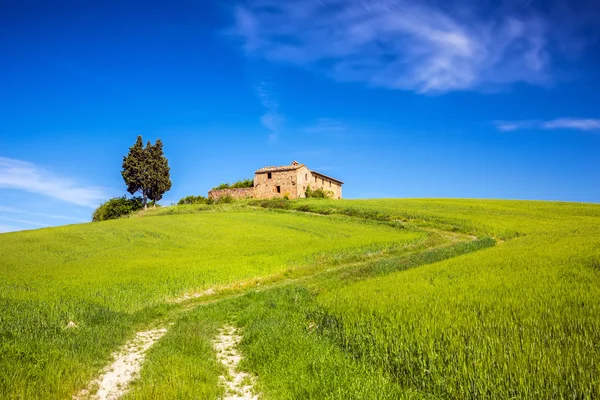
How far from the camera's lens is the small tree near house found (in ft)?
240

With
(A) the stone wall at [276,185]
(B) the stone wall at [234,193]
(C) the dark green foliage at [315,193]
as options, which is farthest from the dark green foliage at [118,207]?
(C) the dark green foliage at [315,193]

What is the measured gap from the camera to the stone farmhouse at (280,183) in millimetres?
71438

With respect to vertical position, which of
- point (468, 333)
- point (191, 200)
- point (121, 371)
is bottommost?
point (121, 371)

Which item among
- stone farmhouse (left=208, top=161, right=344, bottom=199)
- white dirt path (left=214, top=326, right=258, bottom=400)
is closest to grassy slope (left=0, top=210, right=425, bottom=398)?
white dirt path (left=214, top=326, right=258, bottom=400)

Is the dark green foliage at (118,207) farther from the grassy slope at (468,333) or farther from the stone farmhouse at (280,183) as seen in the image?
the grassy slope at (468,333)

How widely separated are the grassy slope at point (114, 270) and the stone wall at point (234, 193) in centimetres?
2805

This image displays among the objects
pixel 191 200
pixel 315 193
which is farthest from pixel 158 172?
pixel 315 193

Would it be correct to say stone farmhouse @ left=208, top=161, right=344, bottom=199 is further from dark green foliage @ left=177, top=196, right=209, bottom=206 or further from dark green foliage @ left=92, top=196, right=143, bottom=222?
dark green foliage @ left=92, top=196, right=143, bottom=222

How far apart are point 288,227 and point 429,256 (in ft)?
69.7

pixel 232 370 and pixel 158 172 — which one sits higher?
pixel 158 172

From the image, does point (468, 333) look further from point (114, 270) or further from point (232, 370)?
point (114, 270)

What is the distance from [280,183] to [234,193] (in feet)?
38.8

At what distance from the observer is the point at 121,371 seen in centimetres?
865

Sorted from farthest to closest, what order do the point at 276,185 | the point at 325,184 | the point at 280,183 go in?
the point at 325,184
the point at 276,185
the point at 280,183
